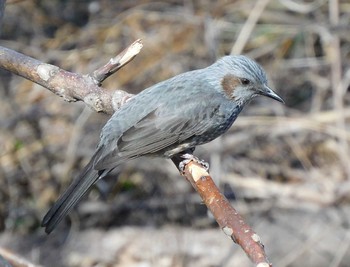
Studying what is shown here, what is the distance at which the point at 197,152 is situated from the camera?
619 centimetres

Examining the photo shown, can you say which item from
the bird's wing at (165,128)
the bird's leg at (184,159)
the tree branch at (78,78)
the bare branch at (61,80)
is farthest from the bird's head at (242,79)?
the bare branch at (61,80)

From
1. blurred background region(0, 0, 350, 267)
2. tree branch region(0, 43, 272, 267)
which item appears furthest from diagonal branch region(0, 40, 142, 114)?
blurred background region(0, 0, 350, 267)

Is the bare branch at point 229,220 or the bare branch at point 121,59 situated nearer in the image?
the bare branch at point 229,220

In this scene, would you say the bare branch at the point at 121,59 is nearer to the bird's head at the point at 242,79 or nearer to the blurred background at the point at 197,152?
the bird's head at the point at 242,79

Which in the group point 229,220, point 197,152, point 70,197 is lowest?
point 197,152

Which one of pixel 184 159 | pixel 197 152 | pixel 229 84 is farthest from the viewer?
pixel 197 152

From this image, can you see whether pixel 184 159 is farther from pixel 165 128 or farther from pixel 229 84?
pixel 229 84

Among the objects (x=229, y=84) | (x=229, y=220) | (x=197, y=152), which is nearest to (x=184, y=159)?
(x=229, y=84)

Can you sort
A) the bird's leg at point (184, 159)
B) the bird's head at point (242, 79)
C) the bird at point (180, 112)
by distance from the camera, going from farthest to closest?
the bird's head at point (242, 79), the bird at point (180, 112), the bird's leg at point (184, 159)

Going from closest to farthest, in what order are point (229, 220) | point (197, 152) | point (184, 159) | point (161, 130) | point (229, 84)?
point (229, 220) → point (184, 159) → point (161, 130) → point (229, 84) → point (197, 152)

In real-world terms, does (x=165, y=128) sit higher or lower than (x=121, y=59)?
lower

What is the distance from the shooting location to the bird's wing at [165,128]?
13.0 ft

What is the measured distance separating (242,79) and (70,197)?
1148 mm

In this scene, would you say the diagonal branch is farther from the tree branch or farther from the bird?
the bird
